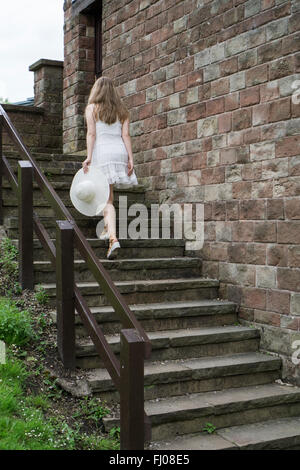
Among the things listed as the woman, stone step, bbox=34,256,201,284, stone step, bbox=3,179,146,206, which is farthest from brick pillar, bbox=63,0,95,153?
stone step, bbox=34,256,201,284

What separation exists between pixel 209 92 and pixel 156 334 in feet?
8.55

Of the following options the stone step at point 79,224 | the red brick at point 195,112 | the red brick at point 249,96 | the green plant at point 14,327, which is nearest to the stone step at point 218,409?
the green plant at point 14,327

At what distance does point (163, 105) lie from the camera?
660 centimetres

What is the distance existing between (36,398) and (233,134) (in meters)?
3.10

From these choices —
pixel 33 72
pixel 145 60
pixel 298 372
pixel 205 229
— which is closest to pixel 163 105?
pixel 145 60

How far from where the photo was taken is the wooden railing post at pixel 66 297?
164 inches

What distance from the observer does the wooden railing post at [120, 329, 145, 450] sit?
124 inches

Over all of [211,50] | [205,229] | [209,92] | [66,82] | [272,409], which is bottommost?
[272,409]

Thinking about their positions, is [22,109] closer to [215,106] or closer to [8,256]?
[215,106]

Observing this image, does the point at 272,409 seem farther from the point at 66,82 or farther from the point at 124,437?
the point at 66,82

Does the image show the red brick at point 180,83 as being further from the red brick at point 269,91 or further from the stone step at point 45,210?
the stone step at point 45,210

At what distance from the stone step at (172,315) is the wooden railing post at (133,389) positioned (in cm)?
140

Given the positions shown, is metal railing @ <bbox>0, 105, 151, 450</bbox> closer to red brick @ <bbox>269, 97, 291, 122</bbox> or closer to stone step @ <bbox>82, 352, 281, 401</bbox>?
stone step @ <bbox>82, 352, 281, 401</bbox>

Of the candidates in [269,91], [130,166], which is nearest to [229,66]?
[269,91]
